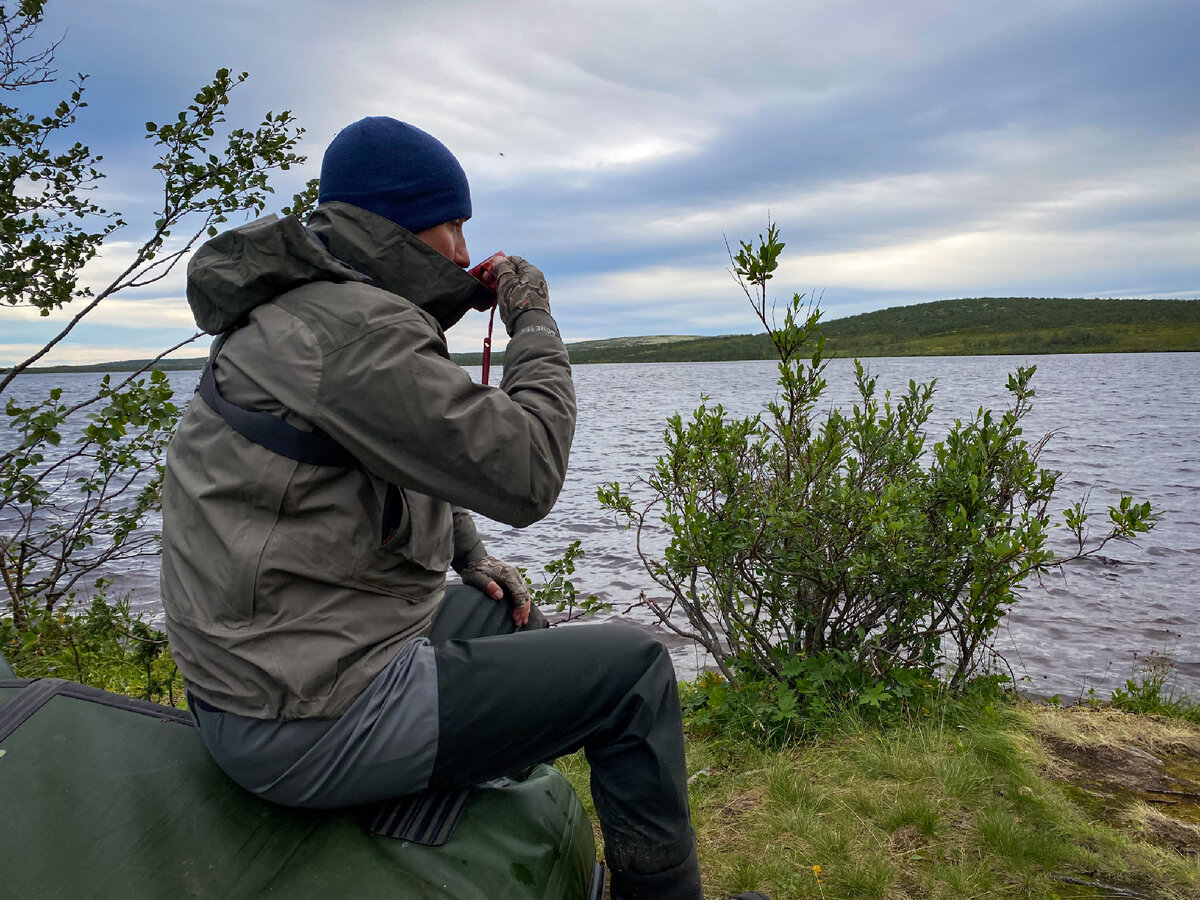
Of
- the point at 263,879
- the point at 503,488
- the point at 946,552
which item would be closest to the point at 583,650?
the point at 503,488

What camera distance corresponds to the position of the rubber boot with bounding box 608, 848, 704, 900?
2.46m

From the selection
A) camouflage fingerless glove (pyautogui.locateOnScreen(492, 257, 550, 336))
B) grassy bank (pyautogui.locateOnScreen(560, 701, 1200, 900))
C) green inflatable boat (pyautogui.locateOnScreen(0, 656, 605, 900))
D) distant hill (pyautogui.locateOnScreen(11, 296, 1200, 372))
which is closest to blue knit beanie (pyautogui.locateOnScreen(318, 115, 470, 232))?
camouflage fingerless glove (pyautogui.locateOnScreen(492, 257, 550, 336))

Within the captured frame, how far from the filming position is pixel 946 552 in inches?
187

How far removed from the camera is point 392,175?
250 centimetres

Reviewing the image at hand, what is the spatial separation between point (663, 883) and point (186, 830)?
1367 mm

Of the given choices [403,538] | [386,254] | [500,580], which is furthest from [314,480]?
[500,580]

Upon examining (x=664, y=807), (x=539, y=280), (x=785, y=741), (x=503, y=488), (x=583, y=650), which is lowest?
(x=785, y=741)

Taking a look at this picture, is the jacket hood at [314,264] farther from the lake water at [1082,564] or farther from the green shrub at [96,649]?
the green shrub at [96,649]

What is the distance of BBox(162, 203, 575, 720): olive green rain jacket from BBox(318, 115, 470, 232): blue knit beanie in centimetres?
39

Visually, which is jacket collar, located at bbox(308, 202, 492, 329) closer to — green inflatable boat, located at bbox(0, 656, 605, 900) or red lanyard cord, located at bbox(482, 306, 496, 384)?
red lanyard cord, located at bbox(482, 306, 496, 384)

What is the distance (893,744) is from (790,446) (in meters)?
1.77

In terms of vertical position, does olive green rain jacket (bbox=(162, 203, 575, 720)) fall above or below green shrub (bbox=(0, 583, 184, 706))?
above

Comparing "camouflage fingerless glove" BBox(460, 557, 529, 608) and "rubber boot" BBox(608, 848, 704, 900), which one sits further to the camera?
"camouflage fingerless glove" BBox(460, 557, 529, 608)

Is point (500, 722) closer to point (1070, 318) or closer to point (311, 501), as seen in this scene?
point (311, 501)
